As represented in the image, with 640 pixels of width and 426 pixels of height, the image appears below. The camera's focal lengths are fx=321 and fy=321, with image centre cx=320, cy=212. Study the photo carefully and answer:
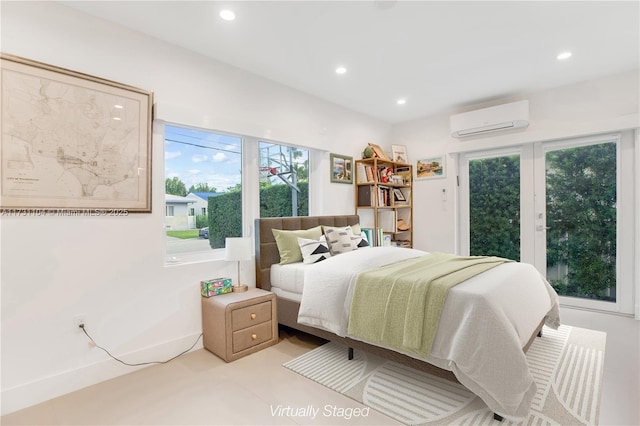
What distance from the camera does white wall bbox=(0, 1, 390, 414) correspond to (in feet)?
6.47

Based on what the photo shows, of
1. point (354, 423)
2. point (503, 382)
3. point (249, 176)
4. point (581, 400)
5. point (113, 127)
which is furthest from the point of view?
point (249, 176)

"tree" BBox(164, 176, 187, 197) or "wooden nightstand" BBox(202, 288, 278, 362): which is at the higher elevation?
"tree" BBox(164, 176, 187, 197)

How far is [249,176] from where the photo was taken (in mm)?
3305

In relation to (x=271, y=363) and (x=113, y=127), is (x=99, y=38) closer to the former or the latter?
(x=113, y=127)

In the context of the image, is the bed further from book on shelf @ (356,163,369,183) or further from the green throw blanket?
book on shelf @ (356,163,369,183)

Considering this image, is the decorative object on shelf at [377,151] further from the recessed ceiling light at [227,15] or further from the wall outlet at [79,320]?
the wall outlet at [79,320]

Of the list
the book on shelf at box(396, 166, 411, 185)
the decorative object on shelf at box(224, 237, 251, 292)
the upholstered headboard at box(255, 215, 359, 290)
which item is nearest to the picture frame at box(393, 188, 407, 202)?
the book on shelf at box(396, 166, 411, 185)

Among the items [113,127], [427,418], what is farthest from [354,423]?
[113,127]

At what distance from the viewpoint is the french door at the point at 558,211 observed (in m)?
3.56

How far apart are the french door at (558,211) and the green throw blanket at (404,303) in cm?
201

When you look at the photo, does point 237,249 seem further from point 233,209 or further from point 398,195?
point 398,195

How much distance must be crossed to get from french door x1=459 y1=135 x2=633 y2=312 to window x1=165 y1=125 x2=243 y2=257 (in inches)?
127

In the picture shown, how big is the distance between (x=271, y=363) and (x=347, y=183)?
2.58 metres

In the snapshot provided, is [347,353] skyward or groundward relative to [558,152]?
groundward
